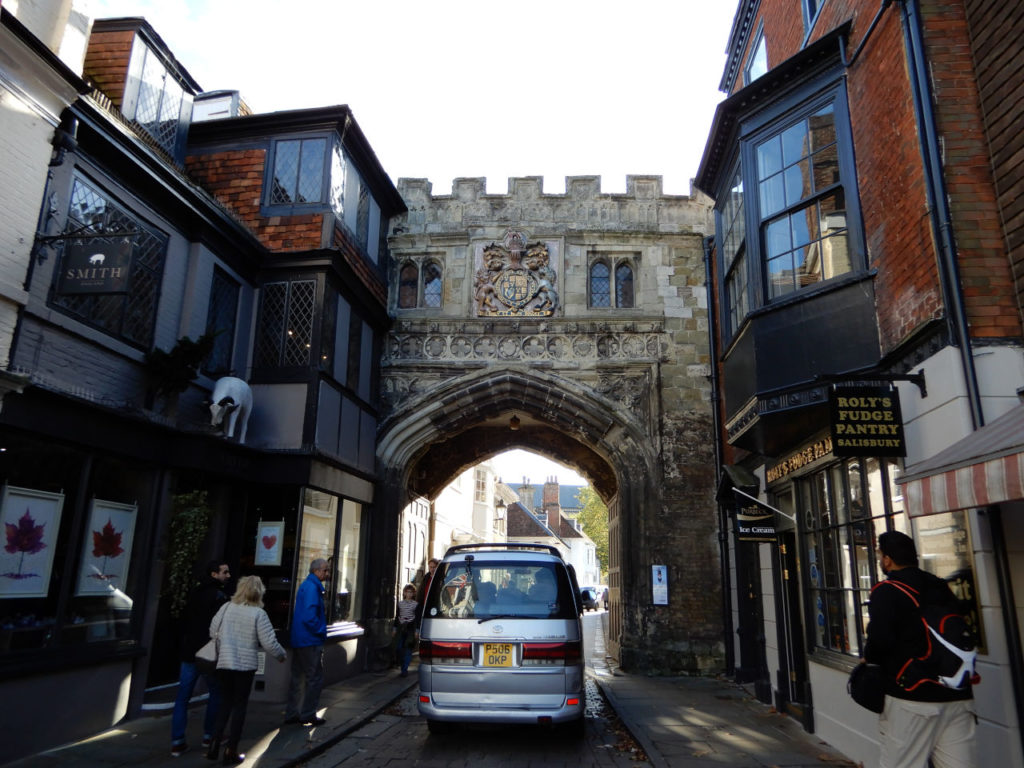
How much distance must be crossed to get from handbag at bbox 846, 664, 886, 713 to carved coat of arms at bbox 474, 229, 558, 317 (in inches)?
431

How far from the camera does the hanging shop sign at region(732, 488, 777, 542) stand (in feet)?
29.0

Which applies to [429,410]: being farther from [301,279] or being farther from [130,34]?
[130,34]

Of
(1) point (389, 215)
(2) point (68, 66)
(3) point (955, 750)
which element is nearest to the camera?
(3) point (955, 750)

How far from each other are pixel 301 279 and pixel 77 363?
428 centimetres

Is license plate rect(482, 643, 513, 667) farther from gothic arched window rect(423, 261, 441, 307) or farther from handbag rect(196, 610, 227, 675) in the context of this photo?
gothic arched window rect(423, 261, 441, 307)

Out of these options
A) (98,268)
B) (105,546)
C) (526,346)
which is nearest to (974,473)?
(98,268)

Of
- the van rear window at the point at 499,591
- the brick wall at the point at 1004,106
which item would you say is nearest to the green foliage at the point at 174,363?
the van rear window at the point at 499,591

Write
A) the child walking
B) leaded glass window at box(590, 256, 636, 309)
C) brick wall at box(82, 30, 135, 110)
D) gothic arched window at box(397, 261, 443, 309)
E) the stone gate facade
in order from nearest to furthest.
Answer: brick wall at box(82, 30, 135, 110)
the child walking
the stone gate facade
leaded glass window at box(590, 256, 636, 309)
gothic arched window at box(397, 261, 443, 309)

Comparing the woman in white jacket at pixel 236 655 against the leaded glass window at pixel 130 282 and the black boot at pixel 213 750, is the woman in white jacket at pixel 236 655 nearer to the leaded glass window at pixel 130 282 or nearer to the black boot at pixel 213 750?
the black boot at pixel 213 750

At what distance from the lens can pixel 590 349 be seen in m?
14.5

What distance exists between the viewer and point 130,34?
9.94m

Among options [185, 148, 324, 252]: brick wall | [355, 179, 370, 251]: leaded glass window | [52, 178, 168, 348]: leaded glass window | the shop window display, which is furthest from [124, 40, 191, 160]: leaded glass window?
the shop window display

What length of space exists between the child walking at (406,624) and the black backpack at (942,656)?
9.59m

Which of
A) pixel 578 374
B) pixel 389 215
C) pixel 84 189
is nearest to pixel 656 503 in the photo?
Result: pixel 578 374
